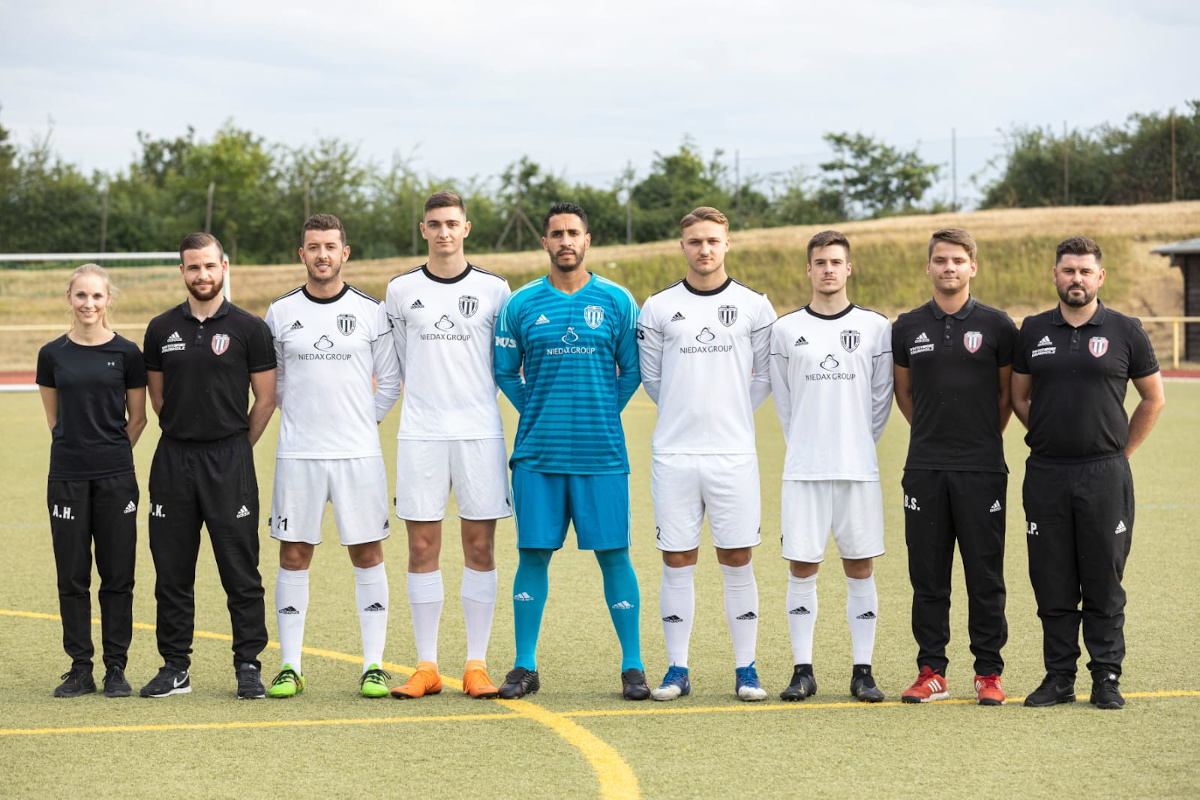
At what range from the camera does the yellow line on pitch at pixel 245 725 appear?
4887 millimetres

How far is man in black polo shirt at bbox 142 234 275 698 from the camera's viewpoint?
5379mm

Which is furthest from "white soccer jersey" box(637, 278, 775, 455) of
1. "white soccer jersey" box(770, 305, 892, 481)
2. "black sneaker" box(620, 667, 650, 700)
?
"black sneaker" box(620, 667, 650, 700)

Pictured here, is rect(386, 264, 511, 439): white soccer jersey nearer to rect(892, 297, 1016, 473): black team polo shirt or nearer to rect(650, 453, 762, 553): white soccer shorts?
rect(650, 453, 762, 553): white soccer shorts

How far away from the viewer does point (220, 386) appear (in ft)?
17.6

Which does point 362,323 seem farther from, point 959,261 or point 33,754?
point 959,261

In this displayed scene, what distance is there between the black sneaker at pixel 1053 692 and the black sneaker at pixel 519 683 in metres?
2.03

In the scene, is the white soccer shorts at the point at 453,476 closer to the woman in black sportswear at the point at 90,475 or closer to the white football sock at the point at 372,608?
the white football sock at the point at 372,608

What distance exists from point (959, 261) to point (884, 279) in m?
35.0

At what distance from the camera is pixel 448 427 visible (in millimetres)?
5508

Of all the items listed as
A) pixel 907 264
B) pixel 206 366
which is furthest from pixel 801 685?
pixel 907 264

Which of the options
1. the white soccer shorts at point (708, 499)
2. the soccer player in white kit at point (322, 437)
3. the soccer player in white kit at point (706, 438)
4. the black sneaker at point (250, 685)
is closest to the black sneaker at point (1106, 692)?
the soccer player in white kit at point (706, 438)

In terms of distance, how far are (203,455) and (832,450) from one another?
2.66m

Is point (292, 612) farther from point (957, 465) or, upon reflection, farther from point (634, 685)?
point (957, 465)

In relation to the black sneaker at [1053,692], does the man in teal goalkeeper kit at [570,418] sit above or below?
above
